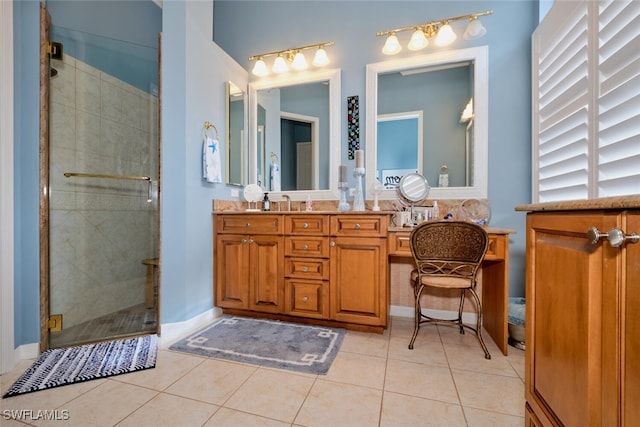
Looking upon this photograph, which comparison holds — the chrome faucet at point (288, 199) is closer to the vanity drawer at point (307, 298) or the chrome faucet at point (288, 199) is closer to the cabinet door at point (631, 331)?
the vanity drawer at point (307, 298)

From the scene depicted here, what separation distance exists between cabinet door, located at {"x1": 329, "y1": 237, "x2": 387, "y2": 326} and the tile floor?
0.30 m

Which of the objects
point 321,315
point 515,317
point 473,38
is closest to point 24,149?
point 321,315

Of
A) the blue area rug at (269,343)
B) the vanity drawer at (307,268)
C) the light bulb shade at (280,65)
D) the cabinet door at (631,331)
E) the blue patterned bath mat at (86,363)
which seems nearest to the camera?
the cabinet door at (631,331)

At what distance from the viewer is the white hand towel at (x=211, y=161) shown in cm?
211

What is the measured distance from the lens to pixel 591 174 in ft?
4.38

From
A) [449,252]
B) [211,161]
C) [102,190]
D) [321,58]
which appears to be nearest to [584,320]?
[449,252]

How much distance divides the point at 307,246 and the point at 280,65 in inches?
72.2

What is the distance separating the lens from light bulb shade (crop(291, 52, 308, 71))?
255cm

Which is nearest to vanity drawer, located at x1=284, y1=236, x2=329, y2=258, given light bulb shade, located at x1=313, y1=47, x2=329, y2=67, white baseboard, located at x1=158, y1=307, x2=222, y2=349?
white baseboard, located at x1=158, y1=307, x2=222, y2=349

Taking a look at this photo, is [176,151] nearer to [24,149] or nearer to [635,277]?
[24,149]

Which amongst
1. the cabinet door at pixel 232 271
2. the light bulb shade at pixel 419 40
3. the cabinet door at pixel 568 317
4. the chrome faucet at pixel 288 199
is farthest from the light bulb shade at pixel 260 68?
the cabinet door at pixel 568 317

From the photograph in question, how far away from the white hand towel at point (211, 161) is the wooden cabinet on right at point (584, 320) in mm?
2064

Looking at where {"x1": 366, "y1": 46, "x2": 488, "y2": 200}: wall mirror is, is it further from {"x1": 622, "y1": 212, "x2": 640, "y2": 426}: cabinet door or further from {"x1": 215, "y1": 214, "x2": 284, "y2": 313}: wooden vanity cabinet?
{"x1": 622, "y1": 212, "x2": 640, "y2": 426}: cabinet door

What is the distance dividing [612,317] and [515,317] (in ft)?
5.43
